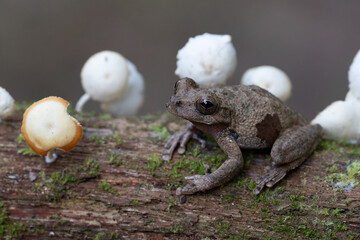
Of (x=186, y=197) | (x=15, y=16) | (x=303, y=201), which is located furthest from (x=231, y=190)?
(x=15, y=16)

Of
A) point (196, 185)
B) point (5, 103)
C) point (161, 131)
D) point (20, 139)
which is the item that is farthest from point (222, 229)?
point (5, 103)

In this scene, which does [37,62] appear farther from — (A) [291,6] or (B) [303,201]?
(B) [303,201]

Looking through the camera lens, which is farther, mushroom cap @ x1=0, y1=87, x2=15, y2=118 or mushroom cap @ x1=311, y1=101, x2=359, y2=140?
mushroom cap @ x1=311, y1=101, x2=359, y2=140

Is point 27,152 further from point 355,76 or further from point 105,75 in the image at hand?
point 355,76

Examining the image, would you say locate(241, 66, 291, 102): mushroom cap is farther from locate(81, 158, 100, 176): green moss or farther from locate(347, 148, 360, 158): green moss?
locate(81, 158, 100, 176): green moss

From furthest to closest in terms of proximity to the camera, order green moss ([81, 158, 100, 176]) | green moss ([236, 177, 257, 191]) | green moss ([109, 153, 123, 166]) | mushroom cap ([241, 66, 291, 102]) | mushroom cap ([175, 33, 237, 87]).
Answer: mushroom cap ([241, 66, 291, 102]) < mushroom cap ([175, 33, 237, 87]) < green moss ([109, 153, 123, 166]) < green moss ([81, 158, 100, 176]) < green moss ([236, 177, 257, 191])

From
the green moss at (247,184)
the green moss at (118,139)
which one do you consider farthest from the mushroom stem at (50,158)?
the green moss at (247,184)

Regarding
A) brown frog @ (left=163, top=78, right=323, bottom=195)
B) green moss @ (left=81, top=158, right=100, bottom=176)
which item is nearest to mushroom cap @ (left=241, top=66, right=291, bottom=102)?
brown frog @ (left=163, top=78, right=323, bottom=195)
